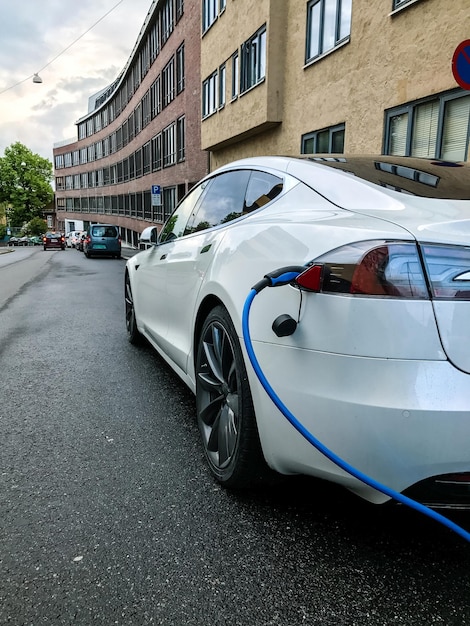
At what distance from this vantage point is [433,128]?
852 cm

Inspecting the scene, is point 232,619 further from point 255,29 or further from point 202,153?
point 202,153

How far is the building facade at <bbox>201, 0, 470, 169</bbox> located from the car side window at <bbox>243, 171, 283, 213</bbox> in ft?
19.3

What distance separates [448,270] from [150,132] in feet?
119

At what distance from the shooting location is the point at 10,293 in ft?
38.7

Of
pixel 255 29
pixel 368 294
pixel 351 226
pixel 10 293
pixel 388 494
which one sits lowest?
pixel 10 293

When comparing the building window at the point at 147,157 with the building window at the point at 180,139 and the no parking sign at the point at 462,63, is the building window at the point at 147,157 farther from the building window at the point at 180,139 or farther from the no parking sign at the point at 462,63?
the no parking sign at the point at 462,63

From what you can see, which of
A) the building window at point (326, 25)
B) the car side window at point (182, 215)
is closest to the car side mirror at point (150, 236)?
the car side window at point (182, 215)

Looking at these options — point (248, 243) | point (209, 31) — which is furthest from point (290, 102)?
point (248, 243)

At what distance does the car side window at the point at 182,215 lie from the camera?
384 cm

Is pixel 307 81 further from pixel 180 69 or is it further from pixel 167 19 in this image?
pixel 167 19

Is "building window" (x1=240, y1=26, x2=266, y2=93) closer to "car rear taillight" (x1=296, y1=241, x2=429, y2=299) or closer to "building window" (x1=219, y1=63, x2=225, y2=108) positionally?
"building window" (x1=219, y1=63, x2=225, y2=108)

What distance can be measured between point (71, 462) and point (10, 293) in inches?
389

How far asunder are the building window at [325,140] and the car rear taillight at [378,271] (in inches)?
390

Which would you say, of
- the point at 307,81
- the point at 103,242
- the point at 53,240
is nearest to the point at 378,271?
the point at 307,81
